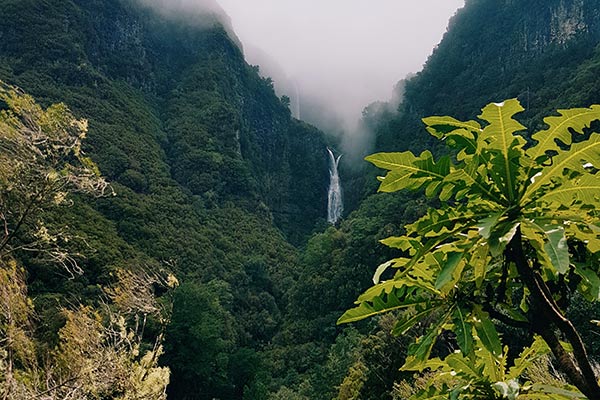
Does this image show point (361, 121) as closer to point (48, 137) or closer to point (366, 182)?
point (366, 182)

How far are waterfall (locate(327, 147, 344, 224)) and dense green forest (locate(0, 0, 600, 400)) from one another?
1333 millimetres

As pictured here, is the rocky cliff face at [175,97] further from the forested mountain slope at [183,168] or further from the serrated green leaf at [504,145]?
the serrated green leaf at [504,145]

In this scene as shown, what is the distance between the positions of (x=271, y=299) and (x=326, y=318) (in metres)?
6.82

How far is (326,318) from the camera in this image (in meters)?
28.1

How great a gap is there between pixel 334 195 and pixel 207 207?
22.9 metres

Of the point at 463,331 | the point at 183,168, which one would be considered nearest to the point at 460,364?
the point at 463,331

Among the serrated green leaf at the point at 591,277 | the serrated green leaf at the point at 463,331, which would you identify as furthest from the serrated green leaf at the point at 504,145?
the serrated green leaf at the point at 463,331

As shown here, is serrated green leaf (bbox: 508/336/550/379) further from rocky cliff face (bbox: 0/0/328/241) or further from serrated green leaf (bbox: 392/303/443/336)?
rocky cliff face (bbox: 0/0/328/241)

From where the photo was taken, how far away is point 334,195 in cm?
6147

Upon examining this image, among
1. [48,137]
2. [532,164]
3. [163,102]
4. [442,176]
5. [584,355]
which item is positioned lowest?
[163,102]

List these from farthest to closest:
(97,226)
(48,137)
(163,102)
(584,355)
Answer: (163,102) → (97,226) → (48,137) → (584,355)

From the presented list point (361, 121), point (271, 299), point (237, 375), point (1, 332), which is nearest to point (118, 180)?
point (271, 299)

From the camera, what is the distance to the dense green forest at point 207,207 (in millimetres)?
6020

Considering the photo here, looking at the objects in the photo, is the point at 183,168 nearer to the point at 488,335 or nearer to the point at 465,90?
the point at 465,90
